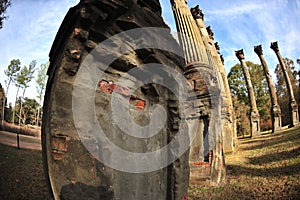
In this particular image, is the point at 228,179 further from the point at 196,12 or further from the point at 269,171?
the point at 196,12

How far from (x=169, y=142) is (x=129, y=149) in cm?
79

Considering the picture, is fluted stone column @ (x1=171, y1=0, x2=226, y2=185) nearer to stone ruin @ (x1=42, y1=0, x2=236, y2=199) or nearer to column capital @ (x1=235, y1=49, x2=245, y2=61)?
stone ruin @ (x1=42, y1=0, x2=236, y2=199)

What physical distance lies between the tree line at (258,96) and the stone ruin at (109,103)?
101 ft

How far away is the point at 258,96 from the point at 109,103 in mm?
38675

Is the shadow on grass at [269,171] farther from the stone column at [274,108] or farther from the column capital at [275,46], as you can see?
the column capital at [275,46]

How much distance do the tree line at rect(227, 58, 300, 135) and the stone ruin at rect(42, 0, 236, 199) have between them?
30799 millimetres

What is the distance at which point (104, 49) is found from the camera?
2994 millimetres

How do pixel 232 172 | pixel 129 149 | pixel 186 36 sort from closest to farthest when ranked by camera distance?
pixel 129 149 → pixel 232 172 → pixel 186 36

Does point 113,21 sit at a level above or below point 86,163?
above

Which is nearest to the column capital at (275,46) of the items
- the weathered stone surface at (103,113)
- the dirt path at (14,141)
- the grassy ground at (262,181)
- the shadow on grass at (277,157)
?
the shadow on grass at (277,157)

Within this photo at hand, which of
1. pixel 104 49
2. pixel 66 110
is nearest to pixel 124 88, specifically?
pixel 104 49

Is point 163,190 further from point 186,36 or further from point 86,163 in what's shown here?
point 186,36

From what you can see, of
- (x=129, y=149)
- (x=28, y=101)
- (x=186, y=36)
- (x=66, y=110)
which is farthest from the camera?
(x=28, y=101)

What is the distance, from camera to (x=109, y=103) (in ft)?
10.1
